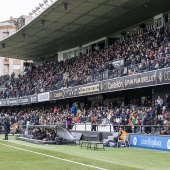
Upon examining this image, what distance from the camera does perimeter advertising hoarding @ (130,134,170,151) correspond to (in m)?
20.1

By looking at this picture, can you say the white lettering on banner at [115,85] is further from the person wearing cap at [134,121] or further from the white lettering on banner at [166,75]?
the white lettering on banner at [166,75]

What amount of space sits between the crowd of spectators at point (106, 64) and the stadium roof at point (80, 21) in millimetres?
1793

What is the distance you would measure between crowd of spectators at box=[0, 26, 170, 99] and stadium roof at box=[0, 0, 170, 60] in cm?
179

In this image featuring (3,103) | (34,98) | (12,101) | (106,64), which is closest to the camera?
(106,64)

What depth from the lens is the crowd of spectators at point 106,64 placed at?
27395mm

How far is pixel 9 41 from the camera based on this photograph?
157 ft

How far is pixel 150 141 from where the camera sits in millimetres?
21516

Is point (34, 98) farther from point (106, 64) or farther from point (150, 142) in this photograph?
point (150, 142)

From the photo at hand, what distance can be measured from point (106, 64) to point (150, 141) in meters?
13.4

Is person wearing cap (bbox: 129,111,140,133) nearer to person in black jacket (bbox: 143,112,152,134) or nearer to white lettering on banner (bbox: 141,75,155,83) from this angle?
person in black jacket (bbox: 143,112,152,134)

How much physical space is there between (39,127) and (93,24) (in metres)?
13.8

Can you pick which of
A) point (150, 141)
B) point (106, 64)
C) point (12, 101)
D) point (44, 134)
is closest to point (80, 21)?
point (106, 64)

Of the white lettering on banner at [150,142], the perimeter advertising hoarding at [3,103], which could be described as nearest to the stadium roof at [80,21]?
the perimeter advertising hoarding at [3,103]

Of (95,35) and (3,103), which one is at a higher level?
(95,35)
